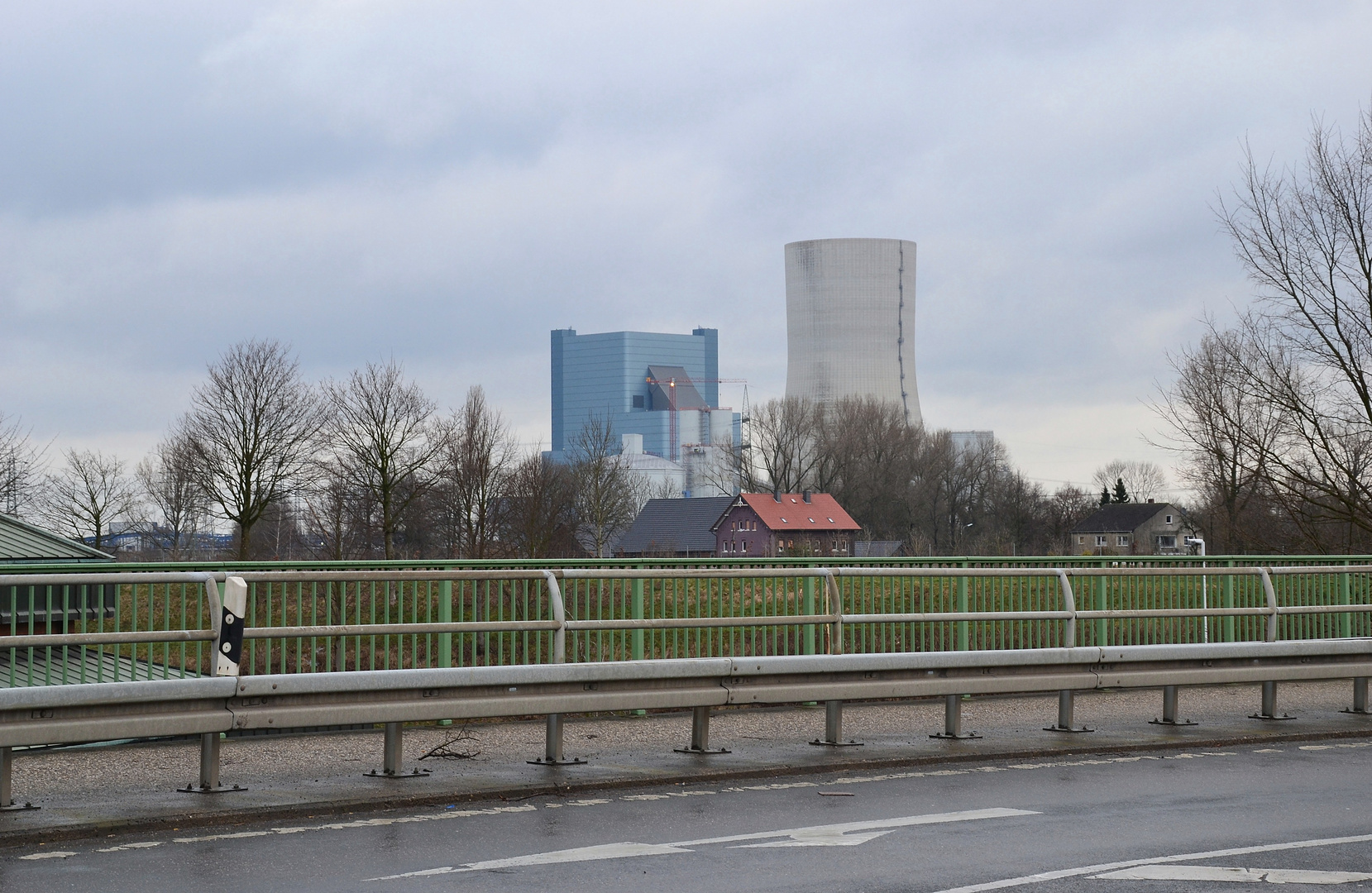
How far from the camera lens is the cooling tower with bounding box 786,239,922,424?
3656 inches

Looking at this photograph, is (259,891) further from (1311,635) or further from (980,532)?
(980,532)

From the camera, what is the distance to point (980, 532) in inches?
3853

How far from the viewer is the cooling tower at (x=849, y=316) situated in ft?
305

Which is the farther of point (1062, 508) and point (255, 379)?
point (1062, 508)

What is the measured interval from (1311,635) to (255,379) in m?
47.4

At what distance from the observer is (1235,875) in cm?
602

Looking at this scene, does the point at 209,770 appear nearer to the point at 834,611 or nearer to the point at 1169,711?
the point at 834,611

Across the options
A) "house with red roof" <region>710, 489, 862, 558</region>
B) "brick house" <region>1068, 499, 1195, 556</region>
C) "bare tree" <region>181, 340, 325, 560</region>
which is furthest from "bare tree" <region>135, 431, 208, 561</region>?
"brick house" <region>1068, 499, 1195, 556</region>

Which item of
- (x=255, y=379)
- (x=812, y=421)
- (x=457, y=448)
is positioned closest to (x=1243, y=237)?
(x=457, y=448)

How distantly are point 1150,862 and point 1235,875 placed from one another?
1.25ft

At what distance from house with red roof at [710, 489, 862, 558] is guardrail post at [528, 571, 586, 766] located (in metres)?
74.2

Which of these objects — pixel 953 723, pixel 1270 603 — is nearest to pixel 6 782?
pixel 953 723

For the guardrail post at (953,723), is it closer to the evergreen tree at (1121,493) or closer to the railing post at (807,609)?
the railing post at (807,609)

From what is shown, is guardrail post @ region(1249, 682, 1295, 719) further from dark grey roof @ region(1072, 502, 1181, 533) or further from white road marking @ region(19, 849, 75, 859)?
dark grey roof @ region(1072, 502, 1181, 533)
